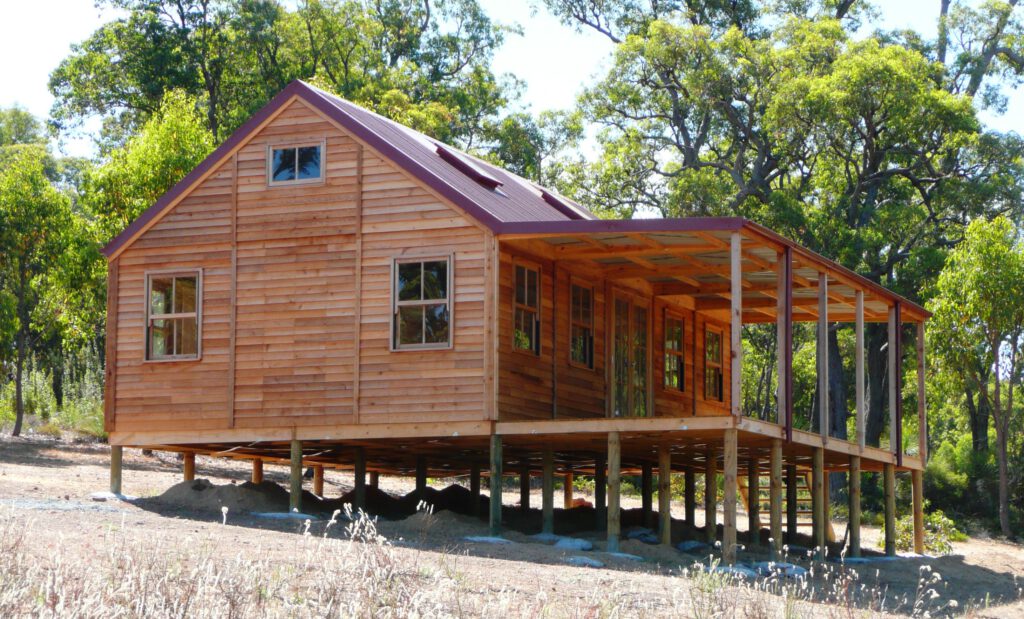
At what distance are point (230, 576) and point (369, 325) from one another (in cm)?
1165

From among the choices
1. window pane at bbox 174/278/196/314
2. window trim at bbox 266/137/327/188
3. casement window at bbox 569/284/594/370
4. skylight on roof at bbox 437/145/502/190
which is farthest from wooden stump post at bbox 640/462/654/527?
window pane at bbox 174/278/196/314

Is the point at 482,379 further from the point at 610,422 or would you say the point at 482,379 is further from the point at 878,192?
the point at 878,192

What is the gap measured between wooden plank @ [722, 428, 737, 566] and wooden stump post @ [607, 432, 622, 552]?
165 cm

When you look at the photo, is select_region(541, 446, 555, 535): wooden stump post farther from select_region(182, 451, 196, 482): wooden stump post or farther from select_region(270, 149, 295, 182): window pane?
select_region(182, 451, 196, 482): wooden stump post

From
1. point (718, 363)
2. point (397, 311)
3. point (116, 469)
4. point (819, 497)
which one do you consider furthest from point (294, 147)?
point (718, 363)

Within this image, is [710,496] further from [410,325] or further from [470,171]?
[470,171]

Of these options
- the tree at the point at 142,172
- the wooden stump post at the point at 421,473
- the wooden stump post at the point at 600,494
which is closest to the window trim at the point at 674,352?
the wooden stump post at the point at 600,494

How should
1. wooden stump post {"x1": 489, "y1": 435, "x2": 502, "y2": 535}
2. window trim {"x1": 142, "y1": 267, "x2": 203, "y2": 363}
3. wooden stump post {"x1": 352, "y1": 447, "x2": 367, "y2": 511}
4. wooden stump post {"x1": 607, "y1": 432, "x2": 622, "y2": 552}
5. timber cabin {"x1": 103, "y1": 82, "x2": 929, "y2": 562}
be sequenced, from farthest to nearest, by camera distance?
wooden stump post {"x1": 352, "y1": 447, "x2": 367, "y2": 511} < window trim {"x1": 142, "y1": 267, "x2": 203, "y2": 363} < timber cabin {"x1": 103, "y1": 82, "x2": 929, "y2": 562} < wooden stump post {"x1": 489, "y1": 435, "x2": 502, "y2": 535} < wooden stump post {"x1": 607, "y1": 432, "x2": 622, "y2": 552}

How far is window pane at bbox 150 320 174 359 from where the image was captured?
75.8 ft

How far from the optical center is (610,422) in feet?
65.5

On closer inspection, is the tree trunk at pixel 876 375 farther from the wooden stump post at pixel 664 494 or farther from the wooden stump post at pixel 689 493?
the wooden stump post at pixel 664 494

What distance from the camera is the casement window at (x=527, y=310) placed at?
21547 mm

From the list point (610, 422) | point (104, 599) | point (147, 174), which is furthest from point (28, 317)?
point (104, 599)

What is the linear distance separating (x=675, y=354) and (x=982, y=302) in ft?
35.7
